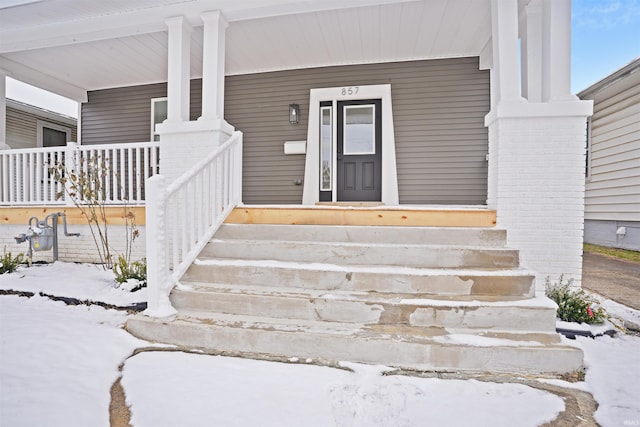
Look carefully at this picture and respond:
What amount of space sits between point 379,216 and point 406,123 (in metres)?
2.48

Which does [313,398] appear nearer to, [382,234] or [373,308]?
[373,308]

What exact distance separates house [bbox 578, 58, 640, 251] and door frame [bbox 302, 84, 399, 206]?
3846 millimetres

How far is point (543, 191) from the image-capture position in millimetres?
3062

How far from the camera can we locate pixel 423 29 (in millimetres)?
4289

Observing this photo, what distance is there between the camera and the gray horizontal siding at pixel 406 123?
4945 millimetres

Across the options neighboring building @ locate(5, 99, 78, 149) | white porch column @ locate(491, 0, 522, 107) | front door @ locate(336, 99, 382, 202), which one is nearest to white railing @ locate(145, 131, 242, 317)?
front door @ locate(336, 99, 382, 202)

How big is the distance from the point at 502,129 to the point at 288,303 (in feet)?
8.25

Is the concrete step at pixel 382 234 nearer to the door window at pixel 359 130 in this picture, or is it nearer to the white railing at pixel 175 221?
the white railing at pixel 175 221

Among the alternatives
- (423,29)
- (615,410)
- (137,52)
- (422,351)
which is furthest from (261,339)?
(137,52)

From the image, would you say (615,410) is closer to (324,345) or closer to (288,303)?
(324,345)

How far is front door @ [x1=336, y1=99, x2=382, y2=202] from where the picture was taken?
17.3 ft

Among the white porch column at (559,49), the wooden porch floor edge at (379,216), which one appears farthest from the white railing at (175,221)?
the white porch column at (559,49)

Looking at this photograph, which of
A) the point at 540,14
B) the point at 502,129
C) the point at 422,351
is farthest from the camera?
the point at 540,14

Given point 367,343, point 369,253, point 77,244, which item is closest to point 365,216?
point 369,253
